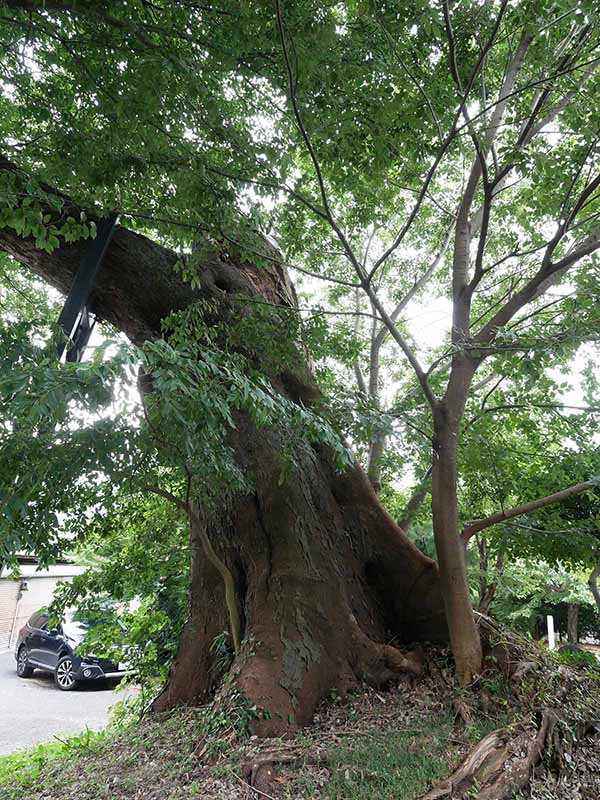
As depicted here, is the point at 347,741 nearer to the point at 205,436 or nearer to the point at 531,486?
the point at 205,436

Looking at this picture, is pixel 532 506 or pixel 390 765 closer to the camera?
pixel 390 765

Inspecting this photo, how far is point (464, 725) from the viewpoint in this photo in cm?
329

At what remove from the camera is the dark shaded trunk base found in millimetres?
3768

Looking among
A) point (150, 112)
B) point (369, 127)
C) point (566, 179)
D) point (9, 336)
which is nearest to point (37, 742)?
point (9, 336)

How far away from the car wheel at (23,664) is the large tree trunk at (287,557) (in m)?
5.88

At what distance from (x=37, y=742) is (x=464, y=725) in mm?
5094

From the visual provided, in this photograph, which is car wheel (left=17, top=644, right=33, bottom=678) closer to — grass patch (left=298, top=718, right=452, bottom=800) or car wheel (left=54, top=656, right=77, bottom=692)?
car wheel (left=54, top=656, right=77, bottom=692)

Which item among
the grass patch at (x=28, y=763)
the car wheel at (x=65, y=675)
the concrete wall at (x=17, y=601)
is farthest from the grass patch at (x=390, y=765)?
the concrete wall at (x=17, y=601)

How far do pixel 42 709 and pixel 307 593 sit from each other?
18.2 ft

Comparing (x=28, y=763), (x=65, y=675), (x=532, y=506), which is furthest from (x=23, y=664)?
(x=532, y=506)

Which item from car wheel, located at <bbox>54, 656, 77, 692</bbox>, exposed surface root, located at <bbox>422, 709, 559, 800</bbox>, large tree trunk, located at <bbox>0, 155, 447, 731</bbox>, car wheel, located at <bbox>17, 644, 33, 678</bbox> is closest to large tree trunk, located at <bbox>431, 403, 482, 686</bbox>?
large tree trunk, located at <bbox>0, 155, 447, 731</bbox>

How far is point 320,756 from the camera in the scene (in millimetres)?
2969

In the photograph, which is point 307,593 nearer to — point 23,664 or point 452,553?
point 452,553

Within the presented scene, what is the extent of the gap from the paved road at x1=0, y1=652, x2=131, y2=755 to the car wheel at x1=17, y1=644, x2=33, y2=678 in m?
0.09
